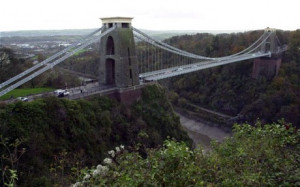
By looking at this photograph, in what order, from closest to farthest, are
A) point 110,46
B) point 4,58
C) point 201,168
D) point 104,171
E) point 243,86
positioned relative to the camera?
1. point 104,171
2. point 201,168
3. point 4,58
4. point 110,46
5. point 243,86

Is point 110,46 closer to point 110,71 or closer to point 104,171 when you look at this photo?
point 110,71

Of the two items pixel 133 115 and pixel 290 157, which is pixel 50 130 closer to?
pixel 133 115

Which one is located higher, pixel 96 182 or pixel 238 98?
pixel 96 182

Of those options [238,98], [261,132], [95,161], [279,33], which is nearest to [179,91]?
[238,98]

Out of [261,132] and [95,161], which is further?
[95,161]

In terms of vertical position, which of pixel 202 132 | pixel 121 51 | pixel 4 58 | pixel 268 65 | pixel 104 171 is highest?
pixel 121 51

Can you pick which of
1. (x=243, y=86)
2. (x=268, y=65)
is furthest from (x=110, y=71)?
(x=268, y=65)
